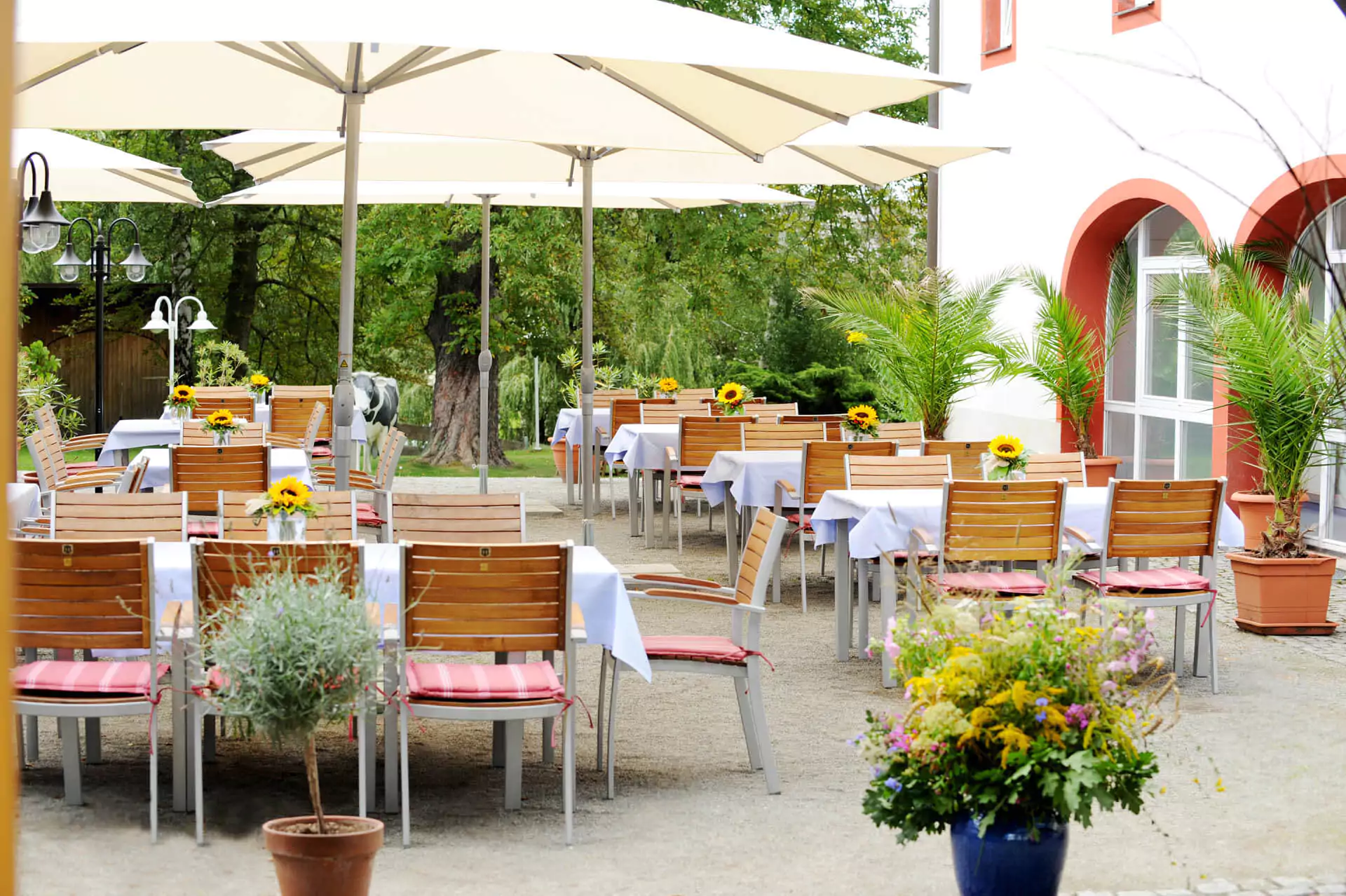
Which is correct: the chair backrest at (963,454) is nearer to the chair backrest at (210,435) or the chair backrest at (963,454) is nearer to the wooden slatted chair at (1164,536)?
the wooden slatted chair at (1164,536)

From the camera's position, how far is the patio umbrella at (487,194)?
467 inches

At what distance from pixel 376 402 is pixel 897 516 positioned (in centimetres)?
1215

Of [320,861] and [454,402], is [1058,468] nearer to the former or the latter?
[320,861]

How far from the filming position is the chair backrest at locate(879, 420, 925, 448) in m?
10.5

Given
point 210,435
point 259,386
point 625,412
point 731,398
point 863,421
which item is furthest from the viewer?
point 259,386

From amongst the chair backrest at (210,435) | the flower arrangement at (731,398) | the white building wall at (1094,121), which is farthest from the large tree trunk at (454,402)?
the chair backrest at (210,435)

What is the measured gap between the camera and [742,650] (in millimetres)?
5410

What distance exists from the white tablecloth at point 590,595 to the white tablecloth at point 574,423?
792 centimetres

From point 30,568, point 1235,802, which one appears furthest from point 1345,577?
point 30,568

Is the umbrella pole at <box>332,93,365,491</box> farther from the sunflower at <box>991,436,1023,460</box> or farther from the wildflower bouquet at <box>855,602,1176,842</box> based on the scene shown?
the wildflower bouquet at <box>855,602,1176,842</box>

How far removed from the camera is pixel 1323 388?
8.16 metres

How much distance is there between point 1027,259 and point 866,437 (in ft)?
16.6

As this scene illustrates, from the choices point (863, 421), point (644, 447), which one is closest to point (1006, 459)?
point (863, 421)

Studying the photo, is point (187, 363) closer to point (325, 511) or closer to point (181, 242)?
point (181, 242)
